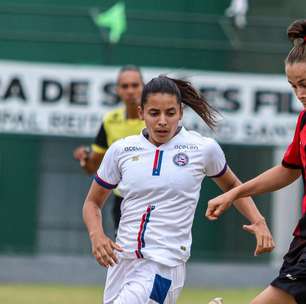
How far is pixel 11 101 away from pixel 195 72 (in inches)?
91.7

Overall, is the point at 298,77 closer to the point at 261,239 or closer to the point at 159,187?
the point at 261,239

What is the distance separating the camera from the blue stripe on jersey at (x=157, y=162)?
6.59 m

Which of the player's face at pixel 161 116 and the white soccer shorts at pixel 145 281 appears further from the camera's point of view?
the player's face at pixel 161 116

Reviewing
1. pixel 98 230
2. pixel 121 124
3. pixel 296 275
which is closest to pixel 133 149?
pixel 98 230

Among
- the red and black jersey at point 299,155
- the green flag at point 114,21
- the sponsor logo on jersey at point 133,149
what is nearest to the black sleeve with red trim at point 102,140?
the sponsor logo on jersey at point 133,149

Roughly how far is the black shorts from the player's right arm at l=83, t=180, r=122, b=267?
2.85ft

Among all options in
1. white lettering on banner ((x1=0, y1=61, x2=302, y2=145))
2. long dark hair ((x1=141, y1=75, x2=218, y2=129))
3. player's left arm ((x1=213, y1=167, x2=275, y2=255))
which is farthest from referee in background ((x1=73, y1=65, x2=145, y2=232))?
white lettering on banner ((x1=0, y1=61, x2=302, y2=145))

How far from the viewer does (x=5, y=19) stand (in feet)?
49.5

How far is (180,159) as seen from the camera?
666 centimetres

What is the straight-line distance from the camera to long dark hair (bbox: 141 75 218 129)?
6.74 m

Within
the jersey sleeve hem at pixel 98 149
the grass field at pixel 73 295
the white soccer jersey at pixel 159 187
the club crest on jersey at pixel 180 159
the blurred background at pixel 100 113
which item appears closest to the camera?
the white soccer jersey at pixel 159 187

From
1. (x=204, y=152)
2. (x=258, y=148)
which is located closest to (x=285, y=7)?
(x=258, y=148)

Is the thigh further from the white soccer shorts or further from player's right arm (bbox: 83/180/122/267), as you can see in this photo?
player's right arm (bbox: 83/180/122/267)

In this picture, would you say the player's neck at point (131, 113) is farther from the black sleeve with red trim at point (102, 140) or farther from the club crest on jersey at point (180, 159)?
the club crest on jersey at point (180, 159)
